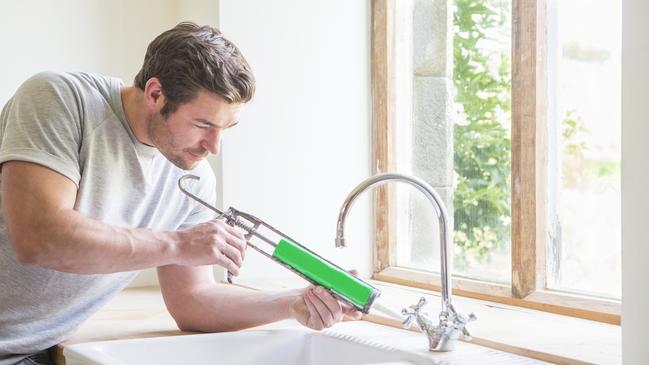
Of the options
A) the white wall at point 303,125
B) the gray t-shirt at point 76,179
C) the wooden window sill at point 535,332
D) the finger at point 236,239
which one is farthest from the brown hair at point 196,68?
the white wall at point 303,125

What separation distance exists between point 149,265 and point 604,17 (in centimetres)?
100

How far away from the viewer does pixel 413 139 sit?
235 cm

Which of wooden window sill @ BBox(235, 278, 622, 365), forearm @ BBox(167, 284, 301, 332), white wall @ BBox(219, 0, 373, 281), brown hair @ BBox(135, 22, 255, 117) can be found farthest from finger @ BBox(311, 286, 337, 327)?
white wall @ BBox(219, 0, 373, 281)

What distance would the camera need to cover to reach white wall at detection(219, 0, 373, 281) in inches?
92.4

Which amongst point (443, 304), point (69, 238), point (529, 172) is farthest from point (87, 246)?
point (529, 172)

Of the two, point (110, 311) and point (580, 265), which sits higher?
point (580, 265)

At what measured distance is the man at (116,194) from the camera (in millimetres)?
1460

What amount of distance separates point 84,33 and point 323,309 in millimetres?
1222

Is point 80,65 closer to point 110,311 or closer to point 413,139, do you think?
point 110,311

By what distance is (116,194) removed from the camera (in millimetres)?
1642

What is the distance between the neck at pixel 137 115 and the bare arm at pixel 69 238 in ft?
0.67

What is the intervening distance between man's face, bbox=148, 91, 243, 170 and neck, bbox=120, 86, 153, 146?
0.02 metres

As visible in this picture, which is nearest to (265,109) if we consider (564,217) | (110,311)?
(110,311)

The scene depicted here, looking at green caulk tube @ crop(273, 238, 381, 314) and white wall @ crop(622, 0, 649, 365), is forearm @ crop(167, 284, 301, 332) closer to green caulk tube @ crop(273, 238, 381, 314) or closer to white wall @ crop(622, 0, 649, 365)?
green caulk tube @ crop(273, 238, 381, 314)
